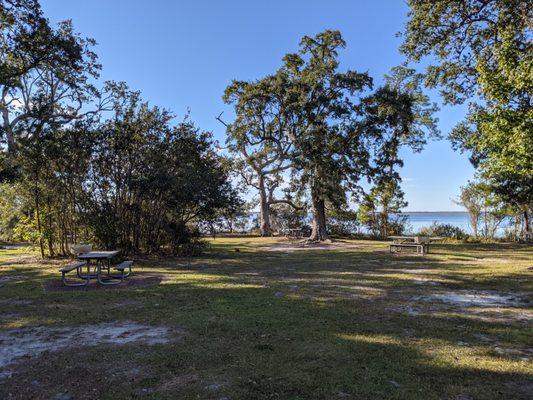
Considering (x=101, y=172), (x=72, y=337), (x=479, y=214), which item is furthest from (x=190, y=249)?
(x=479, y=214)

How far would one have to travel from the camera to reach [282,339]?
5.08 m

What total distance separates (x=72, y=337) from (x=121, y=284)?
14.3 ft

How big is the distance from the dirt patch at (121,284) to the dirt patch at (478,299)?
19.7ft

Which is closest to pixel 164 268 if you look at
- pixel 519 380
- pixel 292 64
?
pixel 519 380

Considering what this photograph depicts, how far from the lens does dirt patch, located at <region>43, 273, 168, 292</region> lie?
29.3ft

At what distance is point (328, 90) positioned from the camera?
21.6 metres

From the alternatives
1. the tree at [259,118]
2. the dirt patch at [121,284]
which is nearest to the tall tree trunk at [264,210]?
the tree at [259,118]

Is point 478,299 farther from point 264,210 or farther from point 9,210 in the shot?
point 264,210

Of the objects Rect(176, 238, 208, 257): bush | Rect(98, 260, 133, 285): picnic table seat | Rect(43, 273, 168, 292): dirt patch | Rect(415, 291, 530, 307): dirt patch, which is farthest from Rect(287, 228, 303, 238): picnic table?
Rect(415, 291, 530, 307): dirt patch

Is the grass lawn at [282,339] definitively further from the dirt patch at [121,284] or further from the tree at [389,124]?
the tree at [389,124]

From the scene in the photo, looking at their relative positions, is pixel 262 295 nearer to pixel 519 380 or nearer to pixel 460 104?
pixel 519 380

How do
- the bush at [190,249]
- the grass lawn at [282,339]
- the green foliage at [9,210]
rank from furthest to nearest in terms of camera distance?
1. the green foliage at [9,210]
2. the bush at [190,249]
3. the grass lawn at [282,339]

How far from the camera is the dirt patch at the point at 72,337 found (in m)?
4.76

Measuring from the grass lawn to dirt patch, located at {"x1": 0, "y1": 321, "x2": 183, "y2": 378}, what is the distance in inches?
1.5
